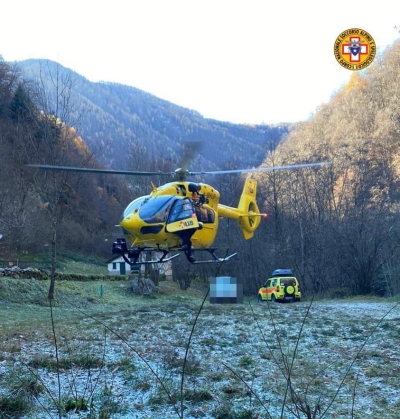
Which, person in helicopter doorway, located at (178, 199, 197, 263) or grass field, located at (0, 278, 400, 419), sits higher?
person in helicopter doorway, located at (178, 199, 197, 263)

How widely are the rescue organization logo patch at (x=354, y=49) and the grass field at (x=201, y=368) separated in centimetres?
514

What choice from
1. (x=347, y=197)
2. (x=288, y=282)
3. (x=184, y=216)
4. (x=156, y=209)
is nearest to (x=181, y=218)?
(x=184, y=216)

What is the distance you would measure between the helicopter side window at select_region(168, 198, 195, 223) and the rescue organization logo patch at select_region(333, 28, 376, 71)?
4.32 meters

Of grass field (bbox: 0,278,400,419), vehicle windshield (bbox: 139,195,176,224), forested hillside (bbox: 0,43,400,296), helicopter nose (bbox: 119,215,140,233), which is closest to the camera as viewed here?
grass field (bbox: 0,278,400,419)

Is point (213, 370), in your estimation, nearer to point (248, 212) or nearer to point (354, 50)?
point (354, 50)

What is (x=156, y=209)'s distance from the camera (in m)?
10.2

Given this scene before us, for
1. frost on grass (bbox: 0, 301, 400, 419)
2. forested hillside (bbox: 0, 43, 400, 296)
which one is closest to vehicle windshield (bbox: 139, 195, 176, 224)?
frost on grass (bbox: 0, 301, 400, 419)

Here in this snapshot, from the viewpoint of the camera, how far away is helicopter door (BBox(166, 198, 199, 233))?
33.4 ft

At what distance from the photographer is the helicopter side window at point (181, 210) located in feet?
33.6

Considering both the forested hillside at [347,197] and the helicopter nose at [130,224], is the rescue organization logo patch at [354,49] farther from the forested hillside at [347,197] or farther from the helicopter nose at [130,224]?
the forested hillside at [347,197]

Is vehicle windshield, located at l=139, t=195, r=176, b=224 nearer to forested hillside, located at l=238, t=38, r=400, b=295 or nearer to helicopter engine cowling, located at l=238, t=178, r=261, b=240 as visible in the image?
helicopter engine cowling, located at l=238, t=178, r=261, b=240

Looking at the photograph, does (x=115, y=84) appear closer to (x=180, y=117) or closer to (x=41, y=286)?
(x=180, y=117)

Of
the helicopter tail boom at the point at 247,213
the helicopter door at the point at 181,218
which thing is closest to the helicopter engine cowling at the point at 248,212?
the helicopter tail boom at the point at 247,213

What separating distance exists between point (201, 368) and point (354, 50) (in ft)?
24.0
